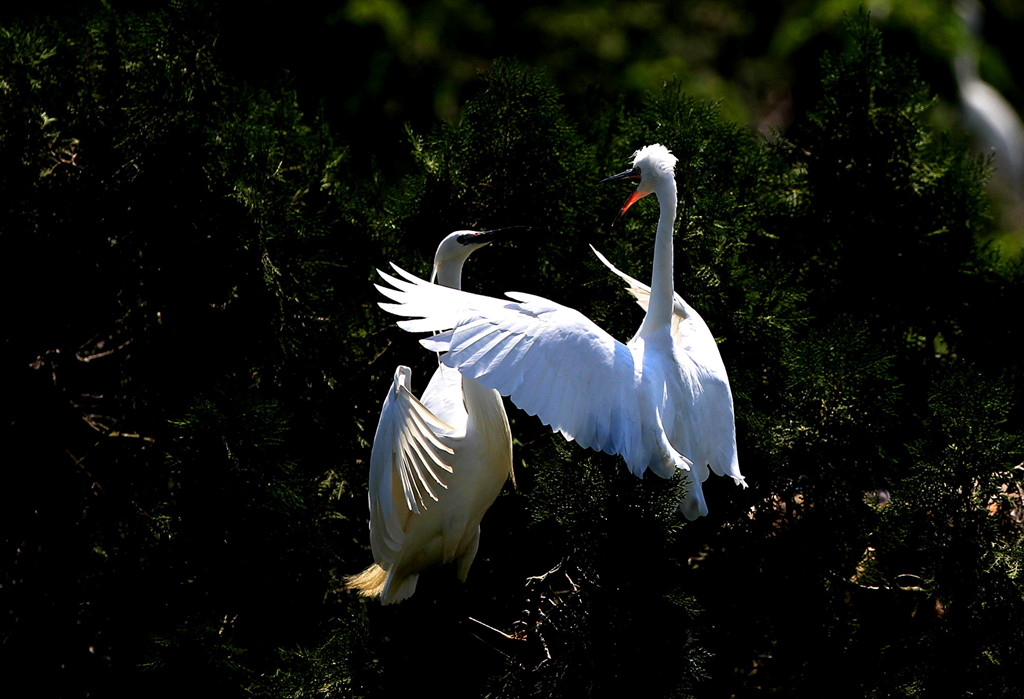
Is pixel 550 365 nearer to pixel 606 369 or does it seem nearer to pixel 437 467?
pixel 606 369

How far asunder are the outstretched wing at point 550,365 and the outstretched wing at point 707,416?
0.18m

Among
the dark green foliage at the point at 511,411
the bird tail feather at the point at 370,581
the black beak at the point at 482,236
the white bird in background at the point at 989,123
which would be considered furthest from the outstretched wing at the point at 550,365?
the white bird in background at the point at 989,123

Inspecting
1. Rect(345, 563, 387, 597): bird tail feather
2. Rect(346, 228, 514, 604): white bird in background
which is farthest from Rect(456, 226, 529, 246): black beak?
Rect(345, 563, 387, 597): bird tail feather

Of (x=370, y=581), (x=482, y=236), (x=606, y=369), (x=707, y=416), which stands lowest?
(x=370, y=581)

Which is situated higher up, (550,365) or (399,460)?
(550,365)

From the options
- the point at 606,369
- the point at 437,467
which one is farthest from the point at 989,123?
the point at 437,467

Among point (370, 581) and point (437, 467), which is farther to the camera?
point (370, 581)

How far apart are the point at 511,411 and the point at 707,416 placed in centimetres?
67

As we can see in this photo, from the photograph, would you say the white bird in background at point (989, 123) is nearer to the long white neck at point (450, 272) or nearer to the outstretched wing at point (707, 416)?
the outstretched wing at point (707, 416)

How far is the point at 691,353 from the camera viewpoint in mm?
2600

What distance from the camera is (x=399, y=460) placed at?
7.70 ft

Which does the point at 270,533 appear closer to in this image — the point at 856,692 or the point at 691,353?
the point at 691,353

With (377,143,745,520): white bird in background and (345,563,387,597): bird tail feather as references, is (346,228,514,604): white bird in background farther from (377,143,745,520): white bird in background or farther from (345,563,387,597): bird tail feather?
(377,143,745,520): white bird in background

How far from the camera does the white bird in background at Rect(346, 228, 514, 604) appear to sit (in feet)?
7.72
